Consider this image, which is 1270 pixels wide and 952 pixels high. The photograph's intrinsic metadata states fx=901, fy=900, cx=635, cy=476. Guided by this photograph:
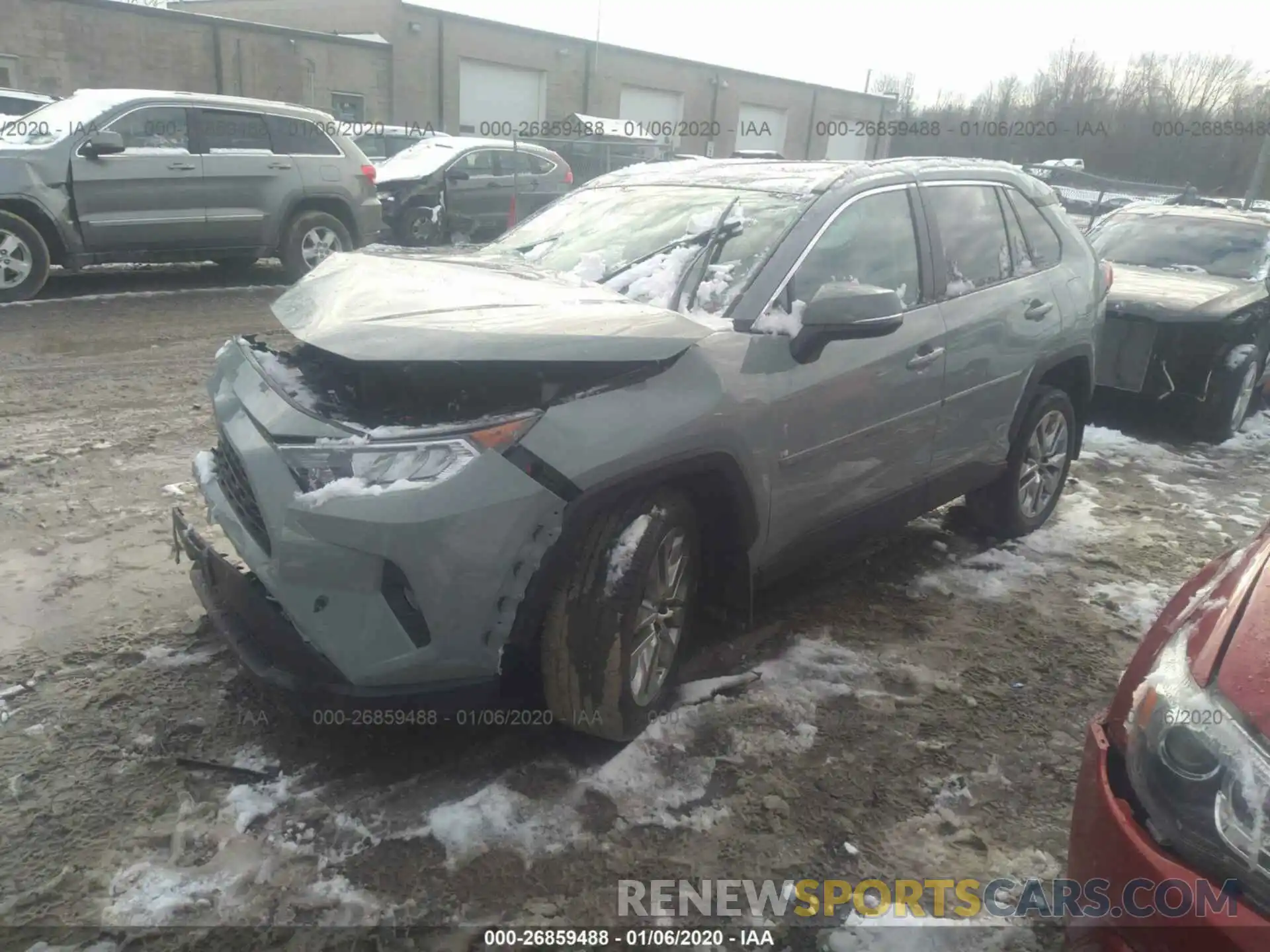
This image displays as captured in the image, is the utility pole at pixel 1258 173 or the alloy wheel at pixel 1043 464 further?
the utility pole at pixel 1258 173

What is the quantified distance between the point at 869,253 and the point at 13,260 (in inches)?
303

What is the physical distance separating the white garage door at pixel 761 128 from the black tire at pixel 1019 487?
119 ft

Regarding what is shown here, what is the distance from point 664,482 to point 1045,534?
2.95 m

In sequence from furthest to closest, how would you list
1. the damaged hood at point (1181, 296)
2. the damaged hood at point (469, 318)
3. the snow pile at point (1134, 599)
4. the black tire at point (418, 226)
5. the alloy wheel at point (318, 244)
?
the black tire at point (418, 226)
the alloy wheel at point (318, 244)
the damaged hood at point (1181, 296)
the snow pile at point (1134, 599)
the damaged hood at point (469, 318)

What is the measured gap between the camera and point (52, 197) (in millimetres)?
7875

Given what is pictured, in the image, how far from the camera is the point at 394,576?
2227 millimetres

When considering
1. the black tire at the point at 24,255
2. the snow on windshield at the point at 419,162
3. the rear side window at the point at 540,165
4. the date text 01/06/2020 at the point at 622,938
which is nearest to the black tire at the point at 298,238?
the black tire at the point at 24,255

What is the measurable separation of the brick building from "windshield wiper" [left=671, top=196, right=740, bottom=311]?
23.2 m

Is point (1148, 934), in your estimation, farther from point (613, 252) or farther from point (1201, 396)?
point (1201, 396)

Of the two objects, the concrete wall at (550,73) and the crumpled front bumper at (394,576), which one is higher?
the concrete wall at (550,73)

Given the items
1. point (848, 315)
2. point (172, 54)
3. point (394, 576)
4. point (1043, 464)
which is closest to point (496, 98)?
point (172, 54)

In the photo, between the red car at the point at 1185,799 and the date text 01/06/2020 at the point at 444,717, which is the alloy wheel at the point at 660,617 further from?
the red car at the point at 1185,799

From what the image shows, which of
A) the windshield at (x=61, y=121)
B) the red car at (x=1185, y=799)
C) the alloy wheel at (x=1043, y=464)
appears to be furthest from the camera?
the windshield at (x=61, y=121)

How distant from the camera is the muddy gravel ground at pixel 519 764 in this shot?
220 cm
